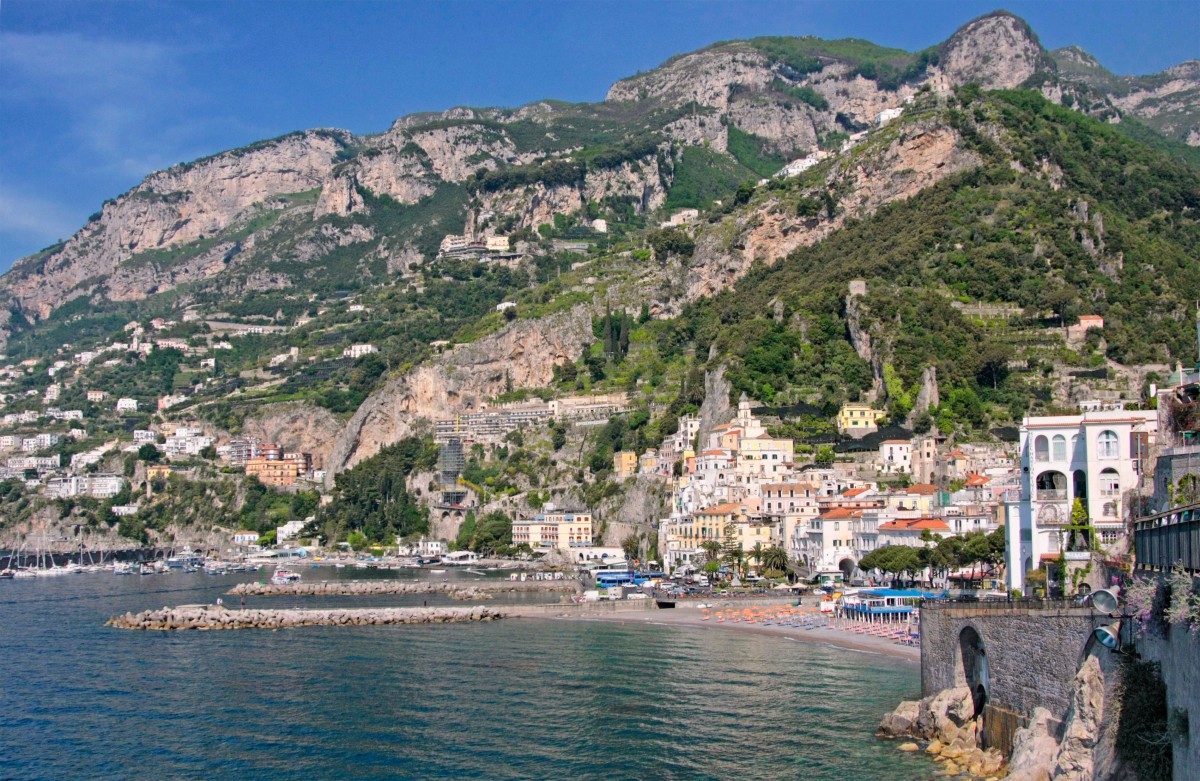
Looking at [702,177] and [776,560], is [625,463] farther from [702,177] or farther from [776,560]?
[702,177]

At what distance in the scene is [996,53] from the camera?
188 meters

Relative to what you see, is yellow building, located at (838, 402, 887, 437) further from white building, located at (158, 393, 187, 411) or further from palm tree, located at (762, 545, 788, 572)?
white building, located at (158, 393, 187, 411)

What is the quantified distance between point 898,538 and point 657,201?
122957mm

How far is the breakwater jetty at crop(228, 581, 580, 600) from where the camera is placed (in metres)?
79.9

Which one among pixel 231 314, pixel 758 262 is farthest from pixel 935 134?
pixel 231 314

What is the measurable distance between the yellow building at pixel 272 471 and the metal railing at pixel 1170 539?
11943 centimetres

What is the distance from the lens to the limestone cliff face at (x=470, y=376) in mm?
125000

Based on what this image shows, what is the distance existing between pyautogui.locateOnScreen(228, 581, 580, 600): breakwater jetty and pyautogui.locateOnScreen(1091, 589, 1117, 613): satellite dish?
56.0 m

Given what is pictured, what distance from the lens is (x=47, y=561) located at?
4902 inches

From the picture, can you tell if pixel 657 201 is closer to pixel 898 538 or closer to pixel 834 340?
pixel 834 340

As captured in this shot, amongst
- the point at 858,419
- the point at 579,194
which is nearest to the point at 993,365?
the point at 858,419

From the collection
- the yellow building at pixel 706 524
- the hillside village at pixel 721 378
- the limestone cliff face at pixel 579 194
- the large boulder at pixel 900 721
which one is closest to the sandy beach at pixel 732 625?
the hillside village at pixel 721 378

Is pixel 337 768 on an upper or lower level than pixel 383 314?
lower

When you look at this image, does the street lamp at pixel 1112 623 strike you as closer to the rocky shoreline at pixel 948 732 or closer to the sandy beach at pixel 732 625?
the rocky shoreline at pixel 948 732
